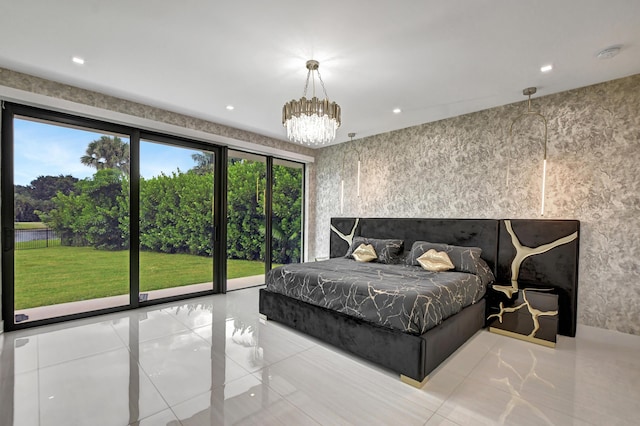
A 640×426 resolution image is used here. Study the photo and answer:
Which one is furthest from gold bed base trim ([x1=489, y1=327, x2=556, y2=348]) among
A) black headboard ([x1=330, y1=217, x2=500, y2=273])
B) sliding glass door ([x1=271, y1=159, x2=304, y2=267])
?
sliding glass door ([x1=271, y1=159, x2=304, y2=267])

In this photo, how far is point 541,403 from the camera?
6.30 ft

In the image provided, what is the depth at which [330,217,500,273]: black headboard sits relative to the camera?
3652 millimetres

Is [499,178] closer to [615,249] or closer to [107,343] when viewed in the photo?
[615,249]

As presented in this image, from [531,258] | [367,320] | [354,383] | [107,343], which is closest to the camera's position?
[354,383]

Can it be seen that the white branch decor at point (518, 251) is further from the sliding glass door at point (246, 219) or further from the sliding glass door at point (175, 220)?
the sliding glass door at point (175, 220)

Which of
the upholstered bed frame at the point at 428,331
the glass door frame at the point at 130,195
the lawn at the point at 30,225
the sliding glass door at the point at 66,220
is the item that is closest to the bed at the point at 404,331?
the upholstered bed frame at the point at 428,331

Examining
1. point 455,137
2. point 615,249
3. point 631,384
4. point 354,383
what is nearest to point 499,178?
point 455,137

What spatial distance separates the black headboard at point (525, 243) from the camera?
10.2 feet

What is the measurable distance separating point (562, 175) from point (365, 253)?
2.58 metres

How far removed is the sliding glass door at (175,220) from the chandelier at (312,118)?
2.50m

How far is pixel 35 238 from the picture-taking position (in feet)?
10.6

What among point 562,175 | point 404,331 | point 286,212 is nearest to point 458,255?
point 562,175

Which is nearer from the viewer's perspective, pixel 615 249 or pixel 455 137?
pixel 615 249

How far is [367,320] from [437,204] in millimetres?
2461
